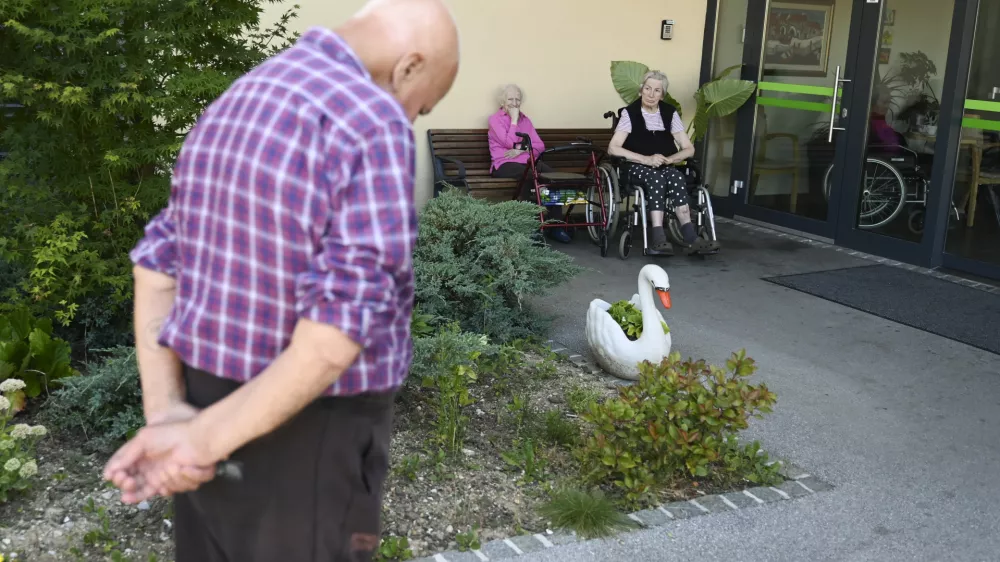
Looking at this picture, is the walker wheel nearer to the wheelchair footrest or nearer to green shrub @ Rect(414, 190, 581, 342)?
the wheelchair footrest

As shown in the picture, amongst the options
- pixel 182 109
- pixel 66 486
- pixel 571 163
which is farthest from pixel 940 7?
pixel 66 486

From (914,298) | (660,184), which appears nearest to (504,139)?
(660,184)

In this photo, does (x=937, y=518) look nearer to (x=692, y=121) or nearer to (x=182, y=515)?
(x=182, y=515)

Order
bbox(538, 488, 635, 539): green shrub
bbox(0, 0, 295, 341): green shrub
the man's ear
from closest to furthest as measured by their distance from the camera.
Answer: the man's ear, bbox(538, 488, 635, 539): green shrub, bbox(0, 0, 295, 341): green shrub

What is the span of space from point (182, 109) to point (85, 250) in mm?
707

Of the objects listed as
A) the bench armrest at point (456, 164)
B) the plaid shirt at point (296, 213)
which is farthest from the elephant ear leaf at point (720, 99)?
the plaid shirt at point (296, 213)

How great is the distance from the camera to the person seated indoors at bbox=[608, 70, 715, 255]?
741 centimetres

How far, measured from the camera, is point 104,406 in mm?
3498

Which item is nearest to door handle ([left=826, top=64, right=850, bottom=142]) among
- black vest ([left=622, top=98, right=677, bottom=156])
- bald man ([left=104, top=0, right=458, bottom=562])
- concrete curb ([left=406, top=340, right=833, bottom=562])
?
black vest ([left=622, top=98, right=677, bottom=156])

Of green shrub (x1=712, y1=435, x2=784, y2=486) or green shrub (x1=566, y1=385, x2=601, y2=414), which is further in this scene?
green shrub (x1=566, y1=385, x2=601, y2=414)

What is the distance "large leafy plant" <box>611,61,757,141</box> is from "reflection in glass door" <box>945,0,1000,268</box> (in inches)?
81.2

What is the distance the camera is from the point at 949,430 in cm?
421

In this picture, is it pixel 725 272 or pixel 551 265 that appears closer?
pixel 551 265

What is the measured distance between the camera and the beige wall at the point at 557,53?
27.1ft
